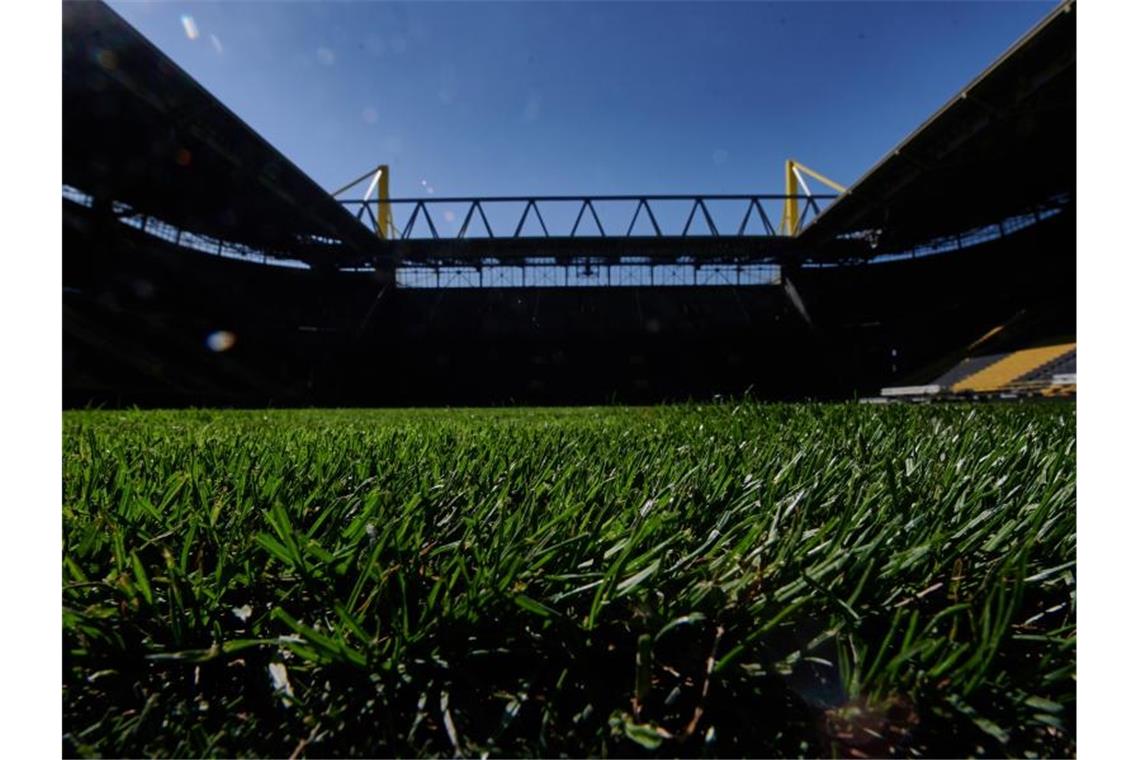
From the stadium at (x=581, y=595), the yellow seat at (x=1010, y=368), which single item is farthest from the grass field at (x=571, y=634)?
the yellow seat at (x=1010, y=368)

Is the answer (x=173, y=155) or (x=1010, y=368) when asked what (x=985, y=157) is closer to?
(x=1010, y=368)

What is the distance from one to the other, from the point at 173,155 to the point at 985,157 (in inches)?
1069

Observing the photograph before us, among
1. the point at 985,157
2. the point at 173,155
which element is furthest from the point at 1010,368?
the point at 173,155

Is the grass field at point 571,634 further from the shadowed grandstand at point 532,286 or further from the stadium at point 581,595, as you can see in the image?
the shadowed grandstand at point 532,286

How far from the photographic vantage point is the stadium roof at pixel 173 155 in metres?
12.2

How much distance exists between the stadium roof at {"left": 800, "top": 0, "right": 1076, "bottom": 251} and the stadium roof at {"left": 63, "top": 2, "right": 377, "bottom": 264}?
18.0 meters

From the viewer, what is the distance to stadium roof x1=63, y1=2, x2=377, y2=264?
12.2 metres

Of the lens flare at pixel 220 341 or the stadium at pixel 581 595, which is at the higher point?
the lens flare at pixel 220 341

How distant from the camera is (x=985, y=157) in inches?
730

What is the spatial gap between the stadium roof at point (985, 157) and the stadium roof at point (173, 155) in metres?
18.0

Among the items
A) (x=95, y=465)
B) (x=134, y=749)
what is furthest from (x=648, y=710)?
(x=95, y=465)

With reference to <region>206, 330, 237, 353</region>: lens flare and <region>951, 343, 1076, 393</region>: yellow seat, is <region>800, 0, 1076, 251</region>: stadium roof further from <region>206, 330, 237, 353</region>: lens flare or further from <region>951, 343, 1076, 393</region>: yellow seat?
<region>206, 330, 237, 353</region>: lens flare

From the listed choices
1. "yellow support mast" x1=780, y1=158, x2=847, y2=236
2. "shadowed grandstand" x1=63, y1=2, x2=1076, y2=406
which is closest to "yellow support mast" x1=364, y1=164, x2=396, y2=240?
"shadowed grandstand" x1=63, y1=2, x2=1076, y2=406
